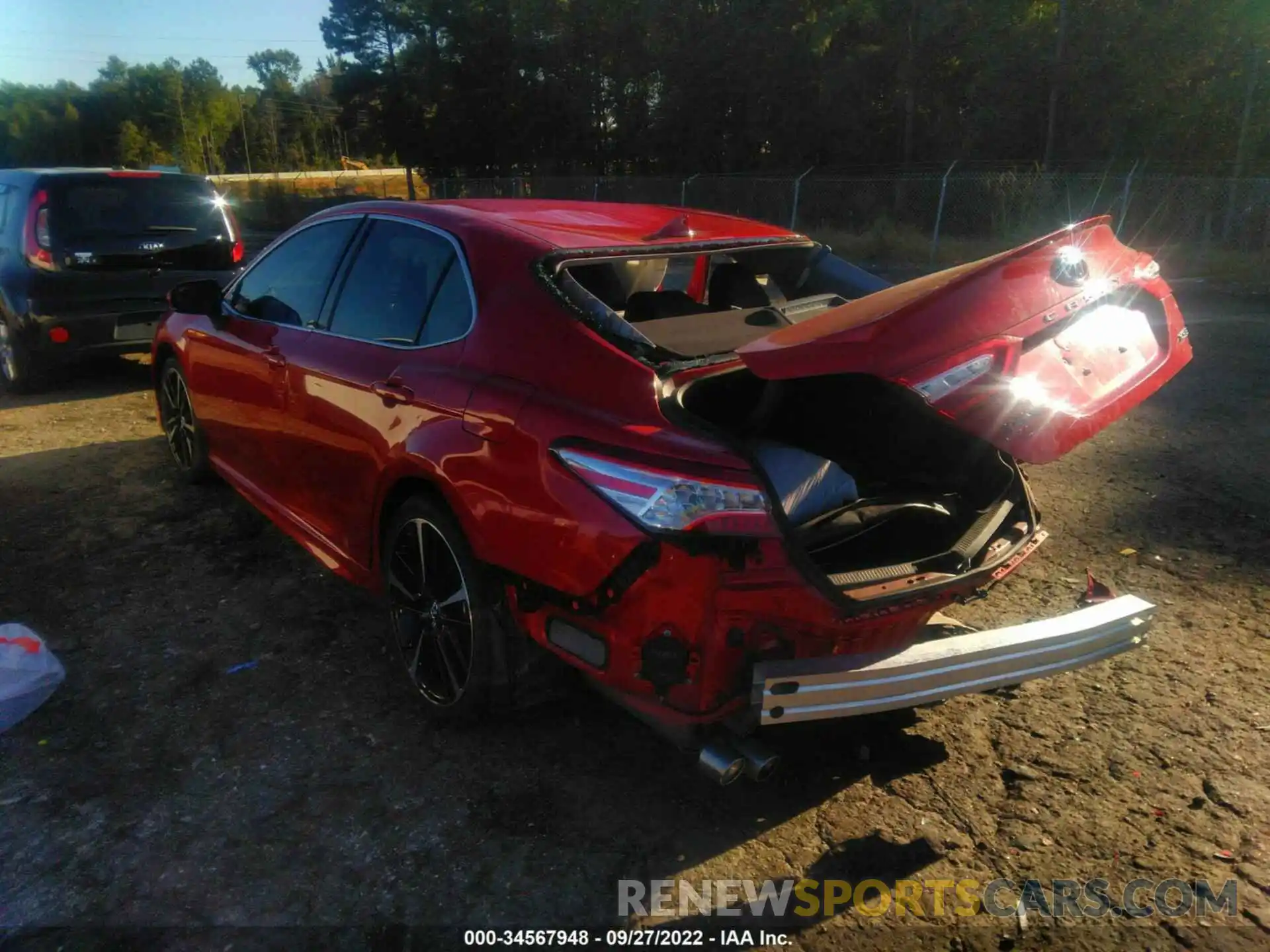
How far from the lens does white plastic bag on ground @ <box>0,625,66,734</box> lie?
341 centimetres

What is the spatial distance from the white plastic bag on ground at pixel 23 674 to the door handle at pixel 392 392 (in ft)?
5.57

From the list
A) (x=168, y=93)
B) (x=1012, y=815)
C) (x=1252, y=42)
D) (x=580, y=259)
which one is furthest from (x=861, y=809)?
(x=168, y=93)

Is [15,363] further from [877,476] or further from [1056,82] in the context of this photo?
[1056,82]

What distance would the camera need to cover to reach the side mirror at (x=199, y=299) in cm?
466

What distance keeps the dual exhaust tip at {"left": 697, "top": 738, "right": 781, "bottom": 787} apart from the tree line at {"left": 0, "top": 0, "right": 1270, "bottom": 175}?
24.2 meters

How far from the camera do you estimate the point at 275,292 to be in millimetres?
4375

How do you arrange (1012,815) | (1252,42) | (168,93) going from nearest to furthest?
(1012,815) → (1252,42) → (168,93)

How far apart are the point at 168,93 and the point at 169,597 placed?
88439 mm

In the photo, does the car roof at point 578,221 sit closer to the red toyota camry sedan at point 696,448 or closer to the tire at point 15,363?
the red toyota camry sedan at point 696,448

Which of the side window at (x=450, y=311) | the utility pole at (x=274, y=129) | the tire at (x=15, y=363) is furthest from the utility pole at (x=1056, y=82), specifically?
the utility pole at (x=274, y=129)

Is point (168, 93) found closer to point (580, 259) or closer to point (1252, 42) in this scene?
point (1252, 42)

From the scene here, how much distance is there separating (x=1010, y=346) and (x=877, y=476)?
2.72ft

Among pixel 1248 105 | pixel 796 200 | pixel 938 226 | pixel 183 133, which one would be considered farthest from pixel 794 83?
pixel 183 133

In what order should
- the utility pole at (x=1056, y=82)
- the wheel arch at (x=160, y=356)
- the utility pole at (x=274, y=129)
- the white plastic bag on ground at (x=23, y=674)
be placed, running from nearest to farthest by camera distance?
the white plastic bag on ground at (x=23, y=674), the wheel arch at (x=160, y=356), the utility pole at (x=1056, y=82), the utility pole at (x=274, y=129)
